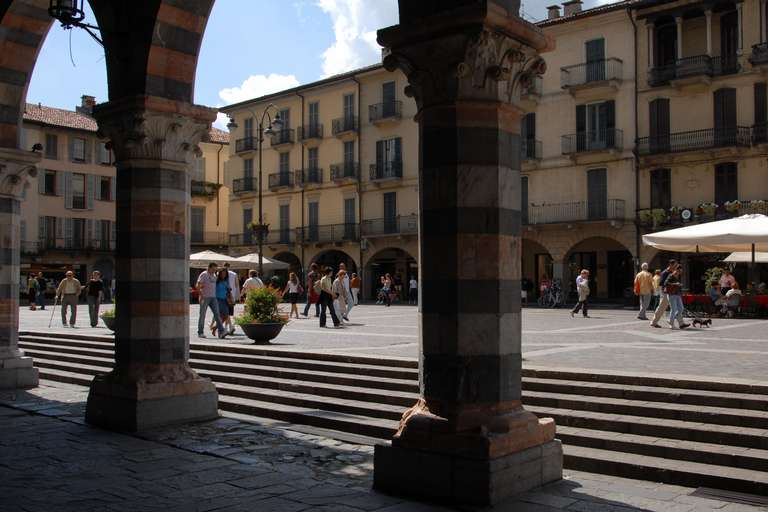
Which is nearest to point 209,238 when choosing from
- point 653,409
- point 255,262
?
point 255,262

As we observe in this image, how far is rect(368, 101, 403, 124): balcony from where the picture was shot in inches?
1526

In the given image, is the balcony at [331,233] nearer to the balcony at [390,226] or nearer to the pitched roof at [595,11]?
the balcony at [390,226]

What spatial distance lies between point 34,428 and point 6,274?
357 cm

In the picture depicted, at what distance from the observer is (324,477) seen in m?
5.84

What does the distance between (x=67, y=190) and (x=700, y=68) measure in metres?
37.0

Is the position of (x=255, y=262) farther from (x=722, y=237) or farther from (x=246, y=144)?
(x=722, y=237)

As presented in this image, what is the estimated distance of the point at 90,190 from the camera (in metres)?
49.2

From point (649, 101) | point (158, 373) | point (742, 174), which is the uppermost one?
point (649, 101)

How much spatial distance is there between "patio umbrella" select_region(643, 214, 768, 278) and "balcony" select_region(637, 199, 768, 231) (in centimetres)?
991

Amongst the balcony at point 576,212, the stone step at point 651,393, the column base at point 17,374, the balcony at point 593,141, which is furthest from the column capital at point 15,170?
the balcony at point 593,141

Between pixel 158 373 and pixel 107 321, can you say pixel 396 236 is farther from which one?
pixel 158 373

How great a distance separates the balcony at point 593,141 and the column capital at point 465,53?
28.0 metres

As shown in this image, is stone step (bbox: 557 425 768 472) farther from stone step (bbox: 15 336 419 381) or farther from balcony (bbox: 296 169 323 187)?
balcony (bbox: 296 169 323 187)

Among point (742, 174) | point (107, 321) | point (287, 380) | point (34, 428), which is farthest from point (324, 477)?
point (742, 174)
